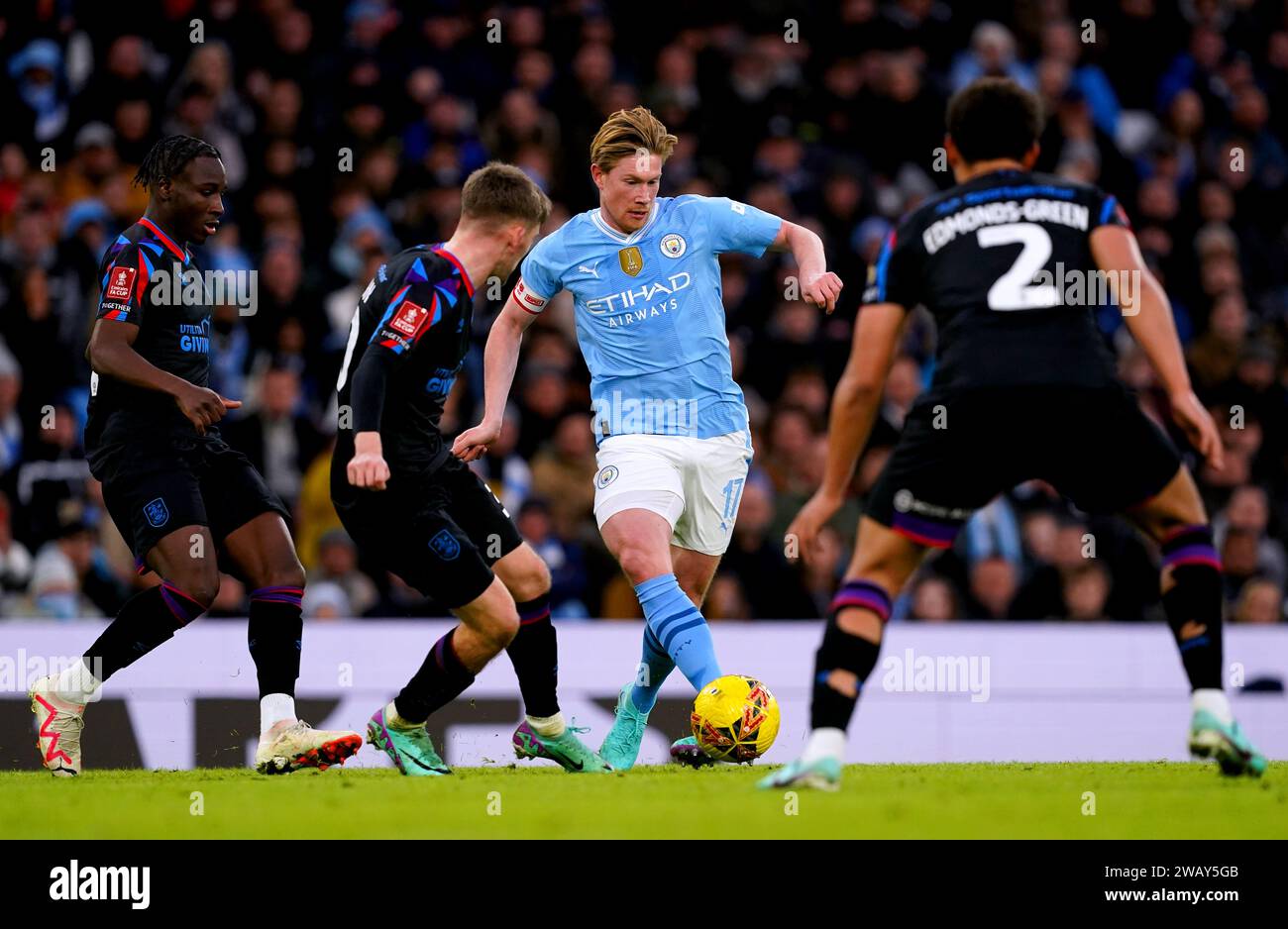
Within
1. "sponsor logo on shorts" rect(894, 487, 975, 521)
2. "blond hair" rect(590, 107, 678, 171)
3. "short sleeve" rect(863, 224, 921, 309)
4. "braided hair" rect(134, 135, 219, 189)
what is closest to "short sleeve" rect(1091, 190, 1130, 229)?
"short sleeve" rect(863, 224, 921, 309)

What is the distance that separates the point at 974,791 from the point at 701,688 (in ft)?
3.52

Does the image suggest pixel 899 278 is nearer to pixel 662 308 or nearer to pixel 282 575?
pixel 662 308

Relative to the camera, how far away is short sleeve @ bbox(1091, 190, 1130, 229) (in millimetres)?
5293

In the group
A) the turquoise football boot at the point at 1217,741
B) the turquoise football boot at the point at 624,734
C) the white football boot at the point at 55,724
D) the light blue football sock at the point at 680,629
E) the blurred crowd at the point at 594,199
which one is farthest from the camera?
the blurred crowd at the point at 594,199

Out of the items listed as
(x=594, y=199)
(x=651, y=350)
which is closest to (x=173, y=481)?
(x=651, y=350)

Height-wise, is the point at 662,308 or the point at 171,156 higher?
the point at 171,156

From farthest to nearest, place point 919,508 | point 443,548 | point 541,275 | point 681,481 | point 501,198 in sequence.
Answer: point 541,275 < point 681,481 < point 501,198 < point 443,548 < point 919,508

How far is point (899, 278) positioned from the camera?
5324 millimetres

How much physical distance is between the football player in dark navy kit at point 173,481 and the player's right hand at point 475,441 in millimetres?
782

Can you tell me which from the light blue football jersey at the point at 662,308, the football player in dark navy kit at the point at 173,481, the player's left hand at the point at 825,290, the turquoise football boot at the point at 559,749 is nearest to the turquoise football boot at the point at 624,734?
the turquoise football boot at the point at 559,749

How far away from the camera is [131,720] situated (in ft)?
32.4

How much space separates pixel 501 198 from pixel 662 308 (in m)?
0.82

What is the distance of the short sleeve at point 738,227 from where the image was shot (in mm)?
7160

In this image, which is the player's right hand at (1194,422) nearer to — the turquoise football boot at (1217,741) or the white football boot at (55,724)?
the turquoise football boot at (1217,741)
